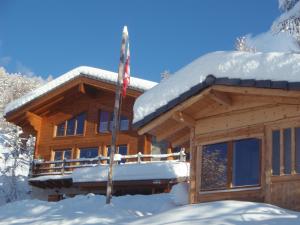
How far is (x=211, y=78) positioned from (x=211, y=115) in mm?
1613

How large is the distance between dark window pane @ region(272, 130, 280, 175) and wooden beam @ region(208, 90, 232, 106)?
1.45 metres

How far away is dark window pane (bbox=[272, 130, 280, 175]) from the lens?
40.0ft

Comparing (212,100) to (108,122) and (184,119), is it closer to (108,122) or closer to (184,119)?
(184,119)

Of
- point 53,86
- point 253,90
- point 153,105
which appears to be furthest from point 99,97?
point 253,90

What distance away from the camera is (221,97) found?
13109 millimetres

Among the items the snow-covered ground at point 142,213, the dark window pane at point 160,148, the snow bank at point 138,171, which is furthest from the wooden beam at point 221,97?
the dark window pane at point 160,148

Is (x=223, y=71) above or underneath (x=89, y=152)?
above

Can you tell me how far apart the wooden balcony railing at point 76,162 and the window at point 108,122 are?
5.75 feet

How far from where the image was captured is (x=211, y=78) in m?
12.5

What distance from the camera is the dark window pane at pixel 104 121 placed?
88.2 feet

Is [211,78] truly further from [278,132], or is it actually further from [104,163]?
[104,163]

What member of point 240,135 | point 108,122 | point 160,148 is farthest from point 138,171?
point 240,135

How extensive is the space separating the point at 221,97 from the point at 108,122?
14307 millimetres

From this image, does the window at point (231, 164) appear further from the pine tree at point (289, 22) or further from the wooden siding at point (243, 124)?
the pine tree at point (289, 22)
